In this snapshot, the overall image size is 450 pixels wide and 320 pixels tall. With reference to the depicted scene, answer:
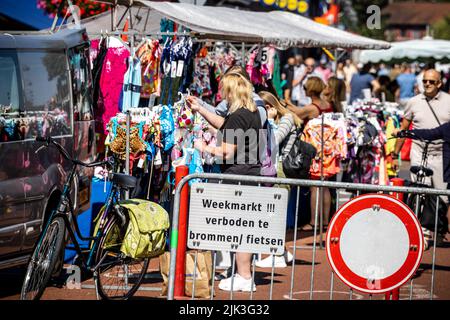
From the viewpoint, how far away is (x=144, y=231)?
26.7 feet

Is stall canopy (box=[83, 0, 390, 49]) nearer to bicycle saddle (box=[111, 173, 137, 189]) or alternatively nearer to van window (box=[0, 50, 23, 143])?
van window (box=[0, 50, 23, 143])

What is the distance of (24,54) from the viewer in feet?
29.9

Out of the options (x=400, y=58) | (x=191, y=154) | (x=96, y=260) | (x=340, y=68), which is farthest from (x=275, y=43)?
(x=400, y=58)

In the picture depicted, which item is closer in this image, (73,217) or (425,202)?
(73,217)

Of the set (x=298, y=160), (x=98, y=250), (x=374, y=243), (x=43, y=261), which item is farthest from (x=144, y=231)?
(x=298, y=160)

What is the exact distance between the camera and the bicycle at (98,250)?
768 cm

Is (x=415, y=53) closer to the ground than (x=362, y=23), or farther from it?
closer to the ground

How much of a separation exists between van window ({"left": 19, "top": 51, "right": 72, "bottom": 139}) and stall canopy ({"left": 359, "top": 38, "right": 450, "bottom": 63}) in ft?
68.1

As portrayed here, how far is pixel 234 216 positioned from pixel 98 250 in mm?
1879

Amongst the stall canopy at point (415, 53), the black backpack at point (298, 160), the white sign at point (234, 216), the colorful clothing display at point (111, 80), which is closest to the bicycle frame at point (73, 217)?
the white sign at point (234, 216)

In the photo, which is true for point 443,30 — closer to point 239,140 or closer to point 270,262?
point 270,262

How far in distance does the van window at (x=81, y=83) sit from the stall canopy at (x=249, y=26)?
145 centimetres
